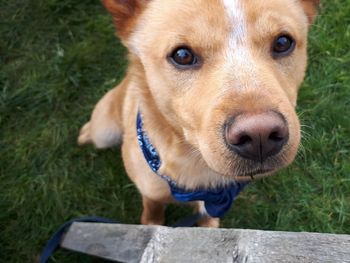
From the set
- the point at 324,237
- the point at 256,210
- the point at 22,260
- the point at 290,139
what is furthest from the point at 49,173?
the point at 324,237

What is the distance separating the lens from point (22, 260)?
335 centimetres

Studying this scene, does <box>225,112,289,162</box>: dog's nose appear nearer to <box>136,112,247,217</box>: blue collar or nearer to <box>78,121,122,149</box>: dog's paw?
<box>136,112,247,217</box>: blue collar

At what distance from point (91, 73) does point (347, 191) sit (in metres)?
2.33

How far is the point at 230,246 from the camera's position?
155 centimetres

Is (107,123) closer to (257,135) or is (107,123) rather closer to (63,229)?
(63,229)

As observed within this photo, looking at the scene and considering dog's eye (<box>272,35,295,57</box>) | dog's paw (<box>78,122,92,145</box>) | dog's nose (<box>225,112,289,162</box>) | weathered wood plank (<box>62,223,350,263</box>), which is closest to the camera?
weathered wood plank (<box>62,223,350,263</box>)

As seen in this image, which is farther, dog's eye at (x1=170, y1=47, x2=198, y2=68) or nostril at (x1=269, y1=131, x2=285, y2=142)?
dog's eye at (x1=170, y1=47, x2=198, y2=68)

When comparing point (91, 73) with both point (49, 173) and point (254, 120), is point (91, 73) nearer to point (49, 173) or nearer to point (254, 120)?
point (49, 173)

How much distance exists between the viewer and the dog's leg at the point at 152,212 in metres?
3.10

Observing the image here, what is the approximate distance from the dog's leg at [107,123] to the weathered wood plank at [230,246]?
1322 mm

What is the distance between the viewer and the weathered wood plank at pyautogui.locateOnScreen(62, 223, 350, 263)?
140cm

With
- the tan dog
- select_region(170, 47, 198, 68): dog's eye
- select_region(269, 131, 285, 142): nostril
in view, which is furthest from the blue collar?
select_region(269, 131, 285, 142): nostril

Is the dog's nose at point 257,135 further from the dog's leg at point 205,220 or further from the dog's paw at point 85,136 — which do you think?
the dog's paw at point 85,136

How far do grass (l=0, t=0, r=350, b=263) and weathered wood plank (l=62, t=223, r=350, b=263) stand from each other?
1400 mm
